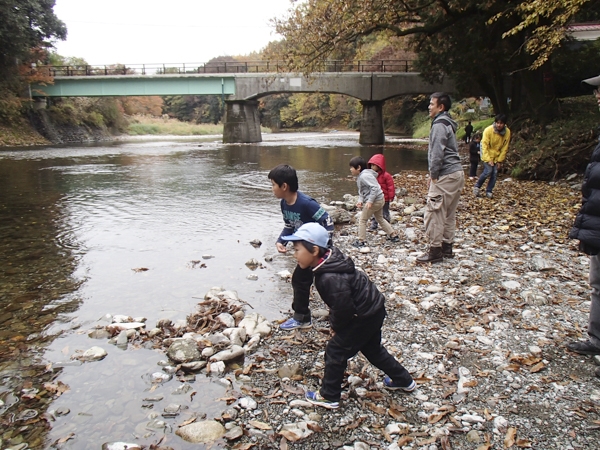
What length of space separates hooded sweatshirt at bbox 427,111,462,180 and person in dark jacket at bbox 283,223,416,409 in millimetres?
3387

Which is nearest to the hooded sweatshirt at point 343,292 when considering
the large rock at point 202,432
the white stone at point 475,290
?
the large rock at point 202,432

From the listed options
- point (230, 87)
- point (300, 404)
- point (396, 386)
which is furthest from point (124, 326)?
point (230, 87)

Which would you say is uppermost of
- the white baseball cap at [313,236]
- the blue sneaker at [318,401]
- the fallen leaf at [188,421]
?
the white baseball cap at [313,236]

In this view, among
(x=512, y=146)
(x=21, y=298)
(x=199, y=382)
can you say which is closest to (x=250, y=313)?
(x=199, y=382)

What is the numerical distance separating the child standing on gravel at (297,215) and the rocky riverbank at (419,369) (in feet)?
0.63

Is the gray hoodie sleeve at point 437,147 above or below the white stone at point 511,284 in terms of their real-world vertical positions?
above

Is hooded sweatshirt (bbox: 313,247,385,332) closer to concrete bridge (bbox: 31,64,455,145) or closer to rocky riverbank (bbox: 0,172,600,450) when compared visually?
rocky riverbank (bbox: 0,172,600,450)

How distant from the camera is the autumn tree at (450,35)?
16641mm

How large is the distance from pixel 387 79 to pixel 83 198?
35.1 metres

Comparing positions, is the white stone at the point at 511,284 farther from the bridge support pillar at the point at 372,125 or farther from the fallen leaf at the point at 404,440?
the bridge support pillar at the point at 372,125

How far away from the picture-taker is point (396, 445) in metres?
3.17

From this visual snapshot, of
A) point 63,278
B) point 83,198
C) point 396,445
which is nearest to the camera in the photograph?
point 396,445

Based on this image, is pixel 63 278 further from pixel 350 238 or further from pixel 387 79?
pixel 387 79

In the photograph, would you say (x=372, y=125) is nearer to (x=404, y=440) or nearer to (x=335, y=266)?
(x=335, y=266)
